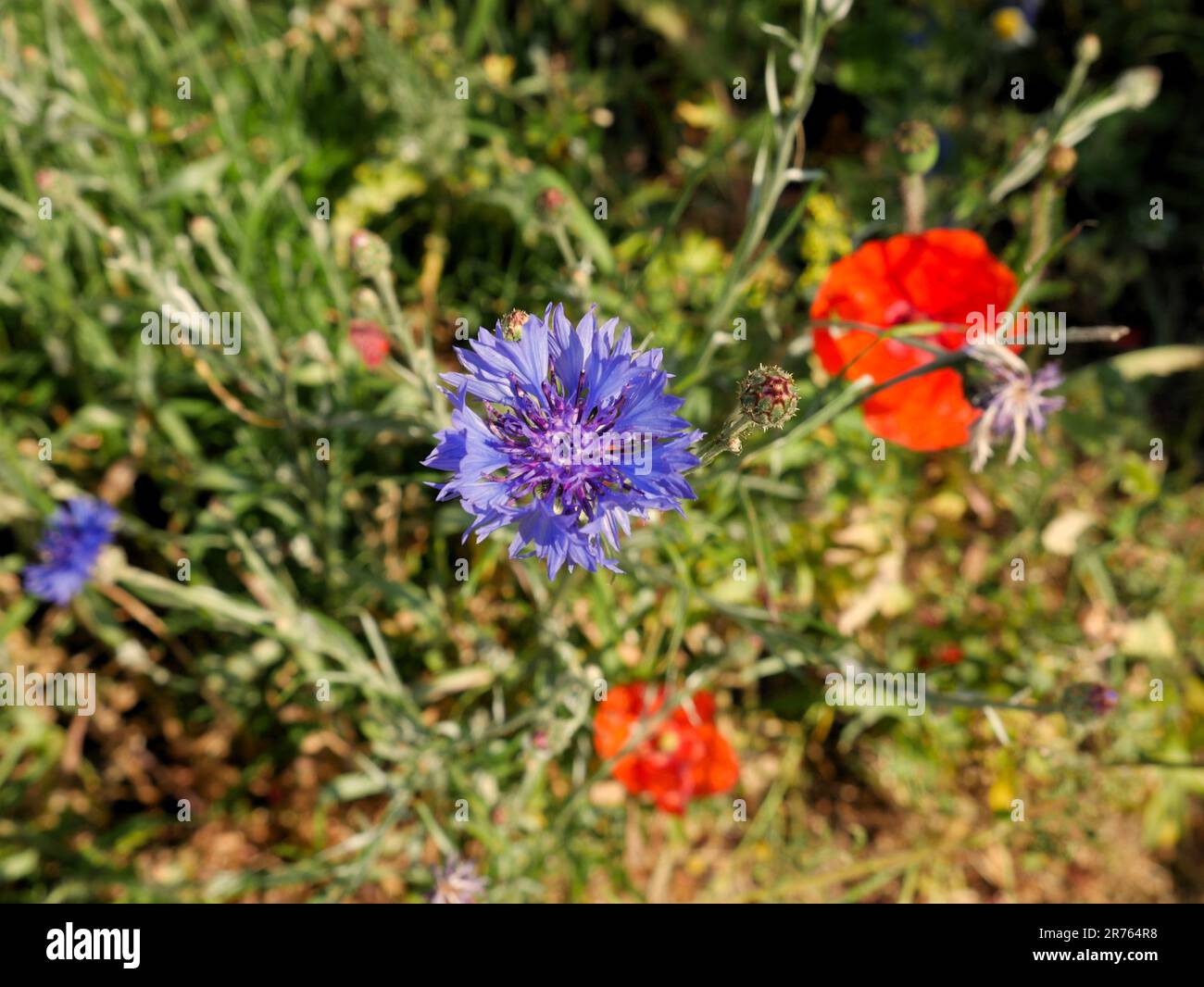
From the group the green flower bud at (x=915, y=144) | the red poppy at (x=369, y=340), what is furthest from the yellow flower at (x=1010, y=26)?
the red poppy at (x=369, y=340)

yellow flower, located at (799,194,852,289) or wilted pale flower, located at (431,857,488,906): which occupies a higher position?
yellow flower, located at (799,194,852,289)

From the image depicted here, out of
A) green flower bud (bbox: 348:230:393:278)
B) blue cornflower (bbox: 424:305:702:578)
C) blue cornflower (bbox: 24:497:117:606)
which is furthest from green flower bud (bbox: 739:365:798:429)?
blue cornflower (bbox: 24:497:117:606)

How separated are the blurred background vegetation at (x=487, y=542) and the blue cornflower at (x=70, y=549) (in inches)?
3.0

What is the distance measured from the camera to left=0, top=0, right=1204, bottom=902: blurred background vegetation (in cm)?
210

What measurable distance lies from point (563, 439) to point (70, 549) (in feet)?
4.66

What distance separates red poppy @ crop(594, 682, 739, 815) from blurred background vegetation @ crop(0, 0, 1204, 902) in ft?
0.42

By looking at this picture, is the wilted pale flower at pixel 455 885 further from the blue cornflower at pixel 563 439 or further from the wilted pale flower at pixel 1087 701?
the wilted pale flower at pixel 1087 701

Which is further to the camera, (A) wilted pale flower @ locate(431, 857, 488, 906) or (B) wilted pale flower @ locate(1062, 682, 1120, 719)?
(A) wilted pale flower @ locate(431, 857, 488, 906)

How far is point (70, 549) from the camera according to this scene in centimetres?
208

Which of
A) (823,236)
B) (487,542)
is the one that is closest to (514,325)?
(487,542)

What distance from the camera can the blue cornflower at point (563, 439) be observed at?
1128 millimetres

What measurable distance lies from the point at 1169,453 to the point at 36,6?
11.7 ft

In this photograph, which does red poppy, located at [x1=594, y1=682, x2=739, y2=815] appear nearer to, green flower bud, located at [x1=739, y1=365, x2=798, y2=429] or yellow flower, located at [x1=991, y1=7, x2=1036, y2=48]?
green flower bud, located at [x1=739, y1=365, x2=798, y2=429]

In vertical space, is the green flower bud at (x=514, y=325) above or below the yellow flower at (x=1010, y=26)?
below
